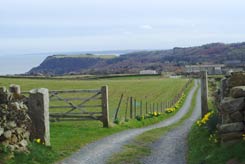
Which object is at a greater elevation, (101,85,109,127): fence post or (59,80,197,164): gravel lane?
Result: (101,85,109,127): fence post

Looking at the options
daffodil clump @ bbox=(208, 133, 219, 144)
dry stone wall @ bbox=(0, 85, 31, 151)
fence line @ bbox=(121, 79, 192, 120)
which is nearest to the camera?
dry stone wall @ bbox=(0, 85, 31, 151)

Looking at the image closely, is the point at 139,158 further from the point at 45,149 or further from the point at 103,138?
the point at 103,138

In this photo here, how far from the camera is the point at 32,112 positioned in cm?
A: 1530

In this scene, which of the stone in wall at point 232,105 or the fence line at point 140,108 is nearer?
the stone in wall at point 232,105

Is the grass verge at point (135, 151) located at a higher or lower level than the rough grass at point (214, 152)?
lower

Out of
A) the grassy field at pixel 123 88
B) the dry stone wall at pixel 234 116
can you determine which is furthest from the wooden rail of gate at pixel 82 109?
the grassy field at pixel 123 88

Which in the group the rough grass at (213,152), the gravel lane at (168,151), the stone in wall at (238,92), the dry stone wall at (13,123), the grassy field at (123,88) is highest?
the stone in wall at (238,92)

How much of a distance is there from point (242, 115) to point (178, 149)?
173 inches

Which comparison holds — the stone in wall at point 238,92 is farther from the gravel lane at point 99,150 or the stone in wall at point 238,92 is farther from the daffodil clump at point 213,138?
the gravel lane at point 99,150

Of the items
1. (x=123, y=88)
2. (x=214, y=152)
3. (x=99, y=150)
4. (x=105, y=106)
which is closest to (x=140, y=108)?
(x=105, y=106)

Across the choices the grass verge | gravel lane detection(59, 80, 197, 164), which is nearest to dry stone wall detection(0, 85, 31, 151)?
gravel lane detection(59, 80, 197, 164)

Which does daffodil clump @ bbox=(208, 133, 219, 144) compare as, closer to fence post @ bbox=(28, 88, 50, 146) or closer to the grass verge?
the grass verge

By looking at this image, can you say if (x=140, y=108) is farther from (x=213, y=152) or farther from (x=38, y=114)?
(x=213, y=152)

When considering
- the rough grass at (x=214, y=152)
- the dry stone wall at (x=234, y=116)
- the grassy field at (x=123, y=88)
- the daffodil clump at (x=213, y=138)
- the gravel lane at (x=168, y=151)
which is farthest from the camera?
the grassy field at (x=123, y=88)
